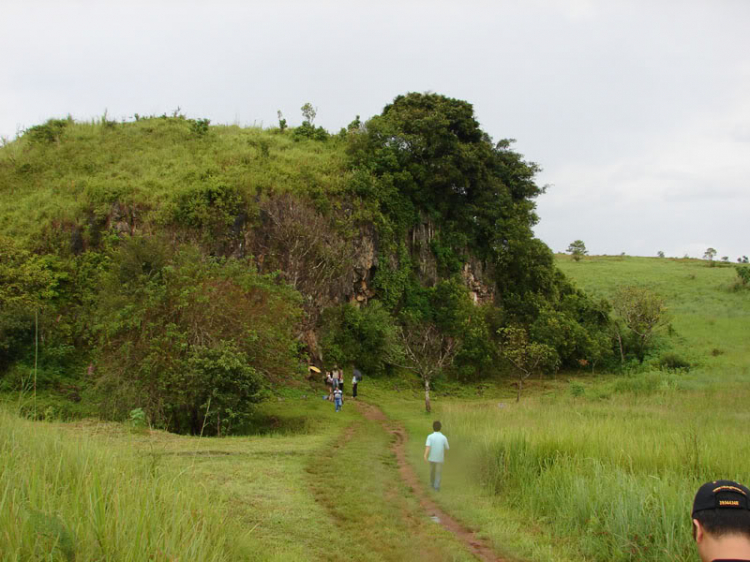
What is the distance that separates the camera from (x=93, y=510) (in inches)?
143

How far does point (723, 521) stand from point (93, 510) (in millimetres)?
3779

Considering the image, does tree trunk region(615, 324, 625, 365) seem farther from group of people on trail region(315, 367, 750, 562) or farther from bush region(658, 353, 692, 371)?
group of people on trail region(315, 367, 750, 562)

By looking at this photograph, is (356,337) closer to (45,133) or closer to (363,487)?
(363,487)

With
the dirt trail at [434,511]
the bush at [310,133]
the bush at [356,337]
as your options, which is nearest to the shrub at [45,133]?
the bush at [310,133]

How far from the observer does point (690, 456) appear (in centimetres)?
873

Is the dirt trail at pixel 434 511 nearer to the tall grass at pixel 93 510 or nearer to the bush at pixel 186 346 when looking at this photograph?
the tall grass at pixel 93 510

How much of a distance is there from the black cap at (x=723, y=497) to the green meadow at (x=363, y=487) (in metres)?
3.24

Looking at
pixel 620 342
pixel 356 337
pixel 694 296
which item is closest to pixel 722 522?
pixel 356 337

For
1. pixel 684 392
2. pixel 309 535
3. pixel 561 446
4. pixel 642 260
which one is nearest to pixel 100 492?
pixel 309 535

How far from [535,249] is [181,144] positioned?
24.1 metres

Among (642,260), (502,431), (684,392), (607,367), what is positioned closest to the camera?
(502,431)

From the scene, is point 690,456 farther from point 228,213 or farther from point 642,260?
point 642,260

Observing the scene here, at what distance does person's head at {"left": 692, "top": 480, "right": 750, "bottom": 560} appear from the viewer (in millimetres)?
2512

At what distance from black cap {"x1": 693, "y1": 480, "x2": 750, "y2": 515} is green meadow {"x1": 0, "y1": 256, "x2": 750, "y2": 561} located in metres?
3.24
